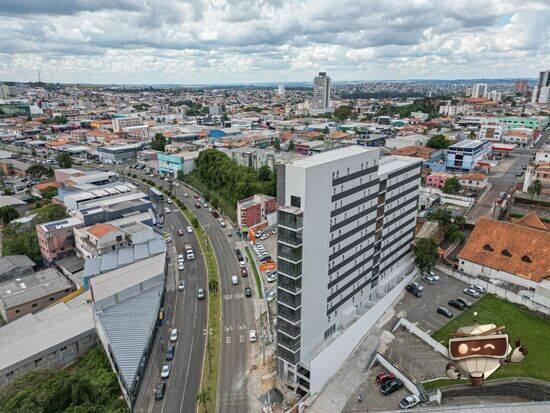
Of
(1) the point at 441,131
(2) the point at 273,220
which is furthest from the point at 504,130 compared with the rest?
(2) the point at 273,220

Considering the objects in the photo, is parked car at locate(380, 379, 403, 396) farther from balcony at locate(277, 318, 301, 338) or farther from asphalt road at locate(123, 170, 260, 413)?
asphalt road at locate(123, 170, 260, 413)

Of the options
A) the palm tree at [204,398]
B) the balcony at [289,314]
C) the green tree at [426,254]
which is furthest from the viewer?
the green tree at [426,254]

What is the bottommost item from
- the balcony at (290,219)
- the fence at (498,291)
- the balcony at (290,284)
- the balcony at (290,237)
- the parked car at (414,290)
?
the parked car at (414,290)

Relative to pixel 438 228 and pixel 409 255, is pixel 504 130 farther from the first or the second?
pixel 409 255

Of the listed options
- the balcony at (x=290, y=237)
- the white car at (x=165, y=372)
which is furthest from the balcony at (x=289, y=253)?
the white car at (x=165, y=372)

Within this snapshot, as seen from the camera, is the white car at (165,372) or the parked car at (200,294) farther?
the parked car at (200,294)

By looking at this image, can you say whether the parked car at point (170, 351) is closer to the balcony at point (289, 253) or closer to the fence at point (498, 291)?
the balcony at point (289, 253)

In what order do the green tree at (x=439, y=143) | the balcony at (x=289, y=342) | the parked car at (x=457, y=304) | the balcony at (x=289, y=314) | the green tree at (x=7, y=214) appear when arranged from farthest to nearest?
the green tree at (x=439, y=143)
the green tree at (x=7, y=214)
the parked car at (x=457, y=304)
the balcony at (x=289, y=342)
the balcony at (x=289, y=314)
